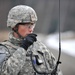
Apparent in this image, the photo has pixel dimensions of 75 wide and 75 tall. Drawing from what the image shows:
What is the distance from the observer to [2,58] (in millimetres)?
7684

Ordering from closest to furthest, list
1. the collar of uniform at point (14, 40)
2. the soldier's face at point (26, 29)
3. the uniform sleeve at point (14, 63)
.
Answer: the uniform sleeve at point (14, 63)
the soldier's face at point (26, 29)
the collar of uniform at point (14, 40)

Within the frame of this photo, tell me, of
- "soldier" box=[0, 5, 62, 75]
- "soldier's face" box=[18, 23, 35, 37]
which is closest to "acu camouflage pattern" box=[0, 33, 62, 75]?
"soldier" box=[0, 5, 62, 75]

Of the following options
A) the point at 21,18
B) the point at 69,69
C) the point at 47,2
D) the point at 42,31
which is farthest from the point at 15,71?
the point at 47,2

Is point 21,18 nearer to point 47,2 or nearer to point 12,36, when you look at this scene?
point 12,36

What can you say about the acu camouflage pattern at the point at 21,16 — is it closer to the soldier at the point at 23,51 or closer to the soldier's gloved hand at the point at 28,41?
the soldier at the point at 23,51

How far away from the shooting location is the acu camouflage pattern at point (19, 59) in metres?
7.55

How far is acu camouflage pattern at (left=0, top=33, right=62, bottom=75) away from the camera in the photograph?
7555mm

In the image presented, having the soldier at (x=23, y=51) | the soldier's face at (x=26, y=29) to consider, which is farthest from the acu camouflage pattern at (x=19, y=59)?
the soldier's face at (x=26, y=29)

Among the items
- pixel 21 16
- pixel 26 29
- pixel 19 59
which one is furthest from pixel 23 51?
pixel 21 16

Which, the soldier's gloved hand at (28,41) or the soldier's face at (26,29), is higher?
the soldier's face at (26,29)

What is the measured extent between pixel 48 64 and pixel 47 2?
26653 millimetres

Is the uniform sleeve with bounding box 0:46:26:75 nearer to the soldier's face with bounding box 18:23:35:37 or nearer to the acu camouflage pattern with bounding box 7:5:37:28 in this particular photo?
the soldier's face with bounding box 18:23:35:37

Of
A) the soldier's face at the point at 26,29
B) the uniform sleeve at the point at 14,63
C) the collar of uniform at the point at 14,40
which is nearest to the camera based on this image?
the uniform sleeve at the point at 14,63

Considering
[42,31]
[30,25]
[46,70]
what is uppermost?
[30,25]
